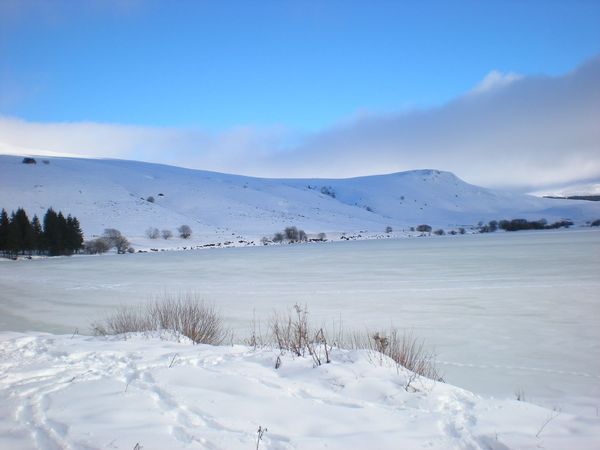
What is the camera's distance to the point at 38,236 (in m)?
67.8

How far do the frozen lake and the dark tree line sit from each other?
4012cm

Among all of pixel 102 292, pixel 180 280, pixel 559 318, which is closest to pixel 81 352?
pixel 559 318

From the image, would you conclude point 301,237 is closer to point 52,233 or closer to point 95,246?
point 95,246

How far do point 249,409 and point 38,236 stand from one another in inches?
2923

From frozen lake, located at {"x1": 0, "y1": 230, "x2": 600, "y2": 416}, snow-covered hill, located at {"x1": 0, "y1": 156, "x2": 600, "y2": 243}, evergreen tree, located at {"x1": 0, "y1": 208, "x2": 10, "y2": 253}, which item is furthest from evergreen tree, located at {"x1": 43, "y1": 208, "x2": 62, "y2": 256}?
frozen lake, located at {"x1": 0, "y1": 230, "x2": 600, "y2": 416}

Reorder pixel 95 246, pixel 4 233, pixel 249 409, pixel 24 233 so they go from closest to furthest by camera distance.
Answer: pixel 249 409 → pixel 4 233 → pixel 24 233 → pixel 95 246

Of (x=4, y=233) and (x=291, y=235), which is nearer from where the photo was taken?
(x=4, y=233)

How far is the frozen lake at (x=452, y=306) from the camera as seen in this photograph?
8266mm

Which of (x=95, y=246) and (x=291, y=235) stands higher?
(x=291, y=235)

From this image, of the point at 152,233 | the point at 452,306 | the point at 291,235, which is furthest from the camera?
the point at 291,235

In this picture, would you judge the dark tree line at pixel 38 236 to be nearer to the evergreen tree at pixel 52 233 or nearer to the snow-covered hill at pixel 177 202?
the evergreen tree at pixel 52 233

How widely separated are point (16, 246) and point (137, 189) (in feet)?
217

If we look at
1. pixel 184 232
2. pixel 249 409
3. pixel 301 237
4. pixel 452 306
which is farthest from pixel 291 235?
pixel 249 409

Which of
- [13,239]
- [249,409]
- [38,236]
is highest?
[38,236]
